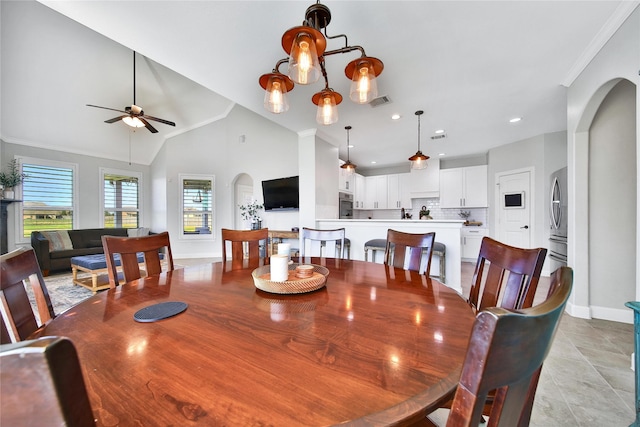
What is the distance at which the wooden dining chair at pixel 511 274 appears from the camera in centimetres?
100

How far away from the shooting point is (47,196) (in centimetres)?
524

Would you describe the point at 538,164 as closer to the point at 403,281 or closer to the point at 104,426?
the point at 403,281

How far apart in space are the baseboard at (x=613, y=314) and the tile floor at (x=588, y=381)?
0.11 meters

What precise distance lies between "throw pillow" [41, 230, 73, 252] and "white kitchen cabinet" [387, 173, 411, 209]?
7.14 metres

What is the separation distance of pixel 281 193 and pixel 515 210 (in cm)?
470

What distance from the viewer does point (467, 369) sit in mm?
342

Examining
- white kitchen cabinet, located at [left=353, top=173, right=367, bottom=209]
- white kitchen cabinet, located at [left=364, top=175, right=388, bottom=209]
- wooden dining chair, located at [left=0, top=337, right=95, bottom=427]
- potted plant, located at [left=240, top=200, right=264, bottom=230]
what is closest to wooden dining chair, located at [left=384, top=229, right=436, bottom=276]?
wooden dining chair, located at [left=0, top=337, right=95, bottom=427]

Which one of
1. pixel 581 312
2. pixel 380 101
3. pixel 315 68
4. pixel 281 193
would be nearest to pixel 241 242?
pixel 315 68

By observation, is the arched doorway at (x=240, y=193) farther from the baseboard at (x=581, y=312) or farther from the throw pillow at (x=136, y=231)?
the baseboard at (x=581, y=312)

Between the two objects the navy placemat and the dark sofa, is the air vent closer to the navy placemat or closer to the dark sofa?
the navy placemat

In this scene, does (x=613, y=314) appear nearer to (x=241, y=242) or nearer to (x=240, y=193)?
(x=241, y=242)

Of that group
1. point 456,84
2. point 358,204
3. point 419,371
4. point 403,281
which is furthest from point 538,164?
point 419,371

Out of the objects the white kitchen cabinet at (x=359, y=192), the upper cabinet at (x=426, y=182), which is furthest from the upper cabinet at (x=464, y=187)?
the white kitchen cabinet at (x=359, y=192)

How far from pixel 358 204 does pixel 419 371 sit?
6.35 metres
